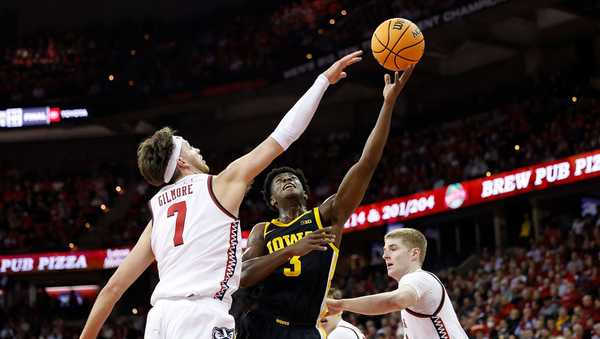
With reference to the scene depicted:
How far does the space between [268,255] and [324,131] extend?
25295mm

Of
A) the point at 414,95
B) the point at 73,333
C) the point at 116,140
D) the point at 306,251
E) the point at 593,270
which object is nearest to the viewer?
the point at 306,251

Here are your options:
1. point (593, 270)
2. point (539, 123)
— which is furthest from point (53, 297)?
point (593, 270)

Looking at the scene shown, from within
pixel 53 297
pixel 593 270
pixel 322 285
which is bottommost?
pixel 322 285

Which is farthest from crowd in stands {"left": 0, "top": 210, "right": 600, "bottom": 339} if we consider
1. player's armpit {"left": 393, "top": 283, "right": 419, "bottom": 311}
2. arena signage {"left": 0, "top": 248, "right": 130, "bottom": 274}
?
player's armpit {"left": 393, "top": 283, "right": 419, "bottom": 311}

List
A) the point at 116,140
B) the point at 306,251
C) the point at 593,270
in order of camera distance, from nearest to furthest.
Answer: the point at 306,251
the point at 593,270
the point at 116,140

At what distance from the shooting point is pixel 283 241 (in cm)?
554

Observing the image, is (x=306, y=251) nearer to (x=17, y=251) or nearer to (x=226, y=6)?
(x=17, y=251)

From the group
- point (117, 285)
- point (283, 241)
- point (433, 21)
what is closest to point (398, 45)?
point (283, 241)

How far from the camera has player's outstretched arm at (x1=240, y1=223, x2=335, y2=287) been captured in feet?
15.8

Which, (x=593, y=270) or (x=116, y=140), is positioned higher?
(x=116, y=140)

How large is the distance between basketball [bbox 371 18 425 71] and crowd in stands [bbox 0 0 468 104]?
708 inches

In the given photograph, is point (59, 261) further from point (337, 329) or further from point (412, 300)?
point (412, 300)

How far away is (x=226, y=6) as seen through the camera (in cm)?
3266

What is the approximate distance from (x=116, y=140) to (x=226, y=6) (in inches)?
256
